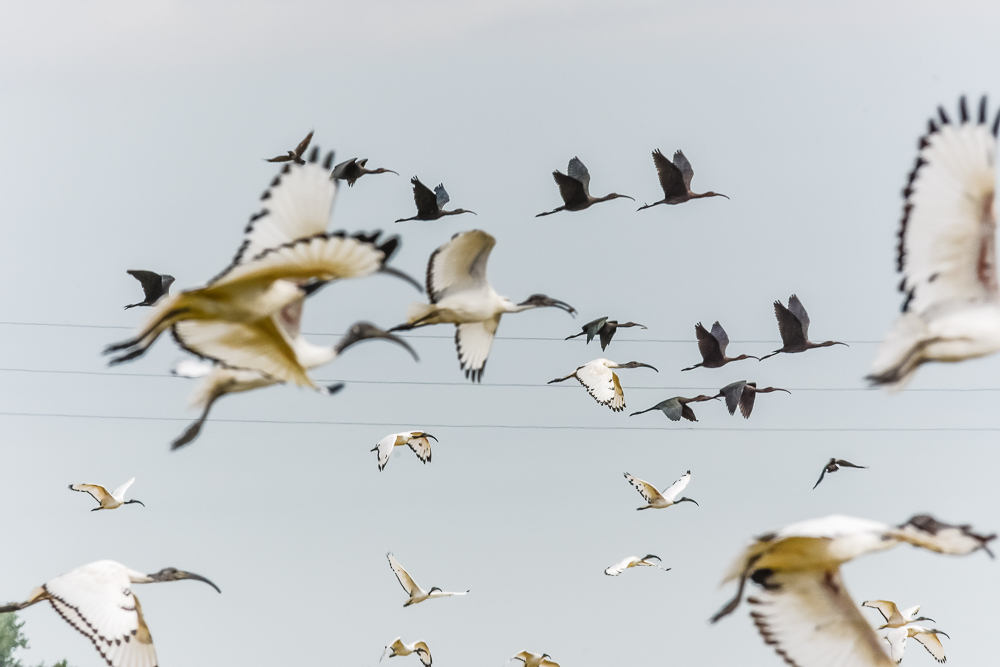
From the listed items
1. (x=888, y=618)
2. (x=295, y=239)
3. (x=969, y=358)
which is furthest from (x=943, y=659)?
(x=295, y=239)

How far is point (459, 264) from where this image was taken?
16031mm

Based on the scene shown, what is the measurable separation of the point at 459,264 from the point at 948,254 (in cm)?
610

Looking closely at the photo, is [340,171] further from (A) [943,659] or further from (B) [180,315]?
(A) [943,659]

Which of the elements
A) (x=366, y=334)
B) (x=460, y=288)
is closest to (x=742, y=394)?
(x=460, y=288)

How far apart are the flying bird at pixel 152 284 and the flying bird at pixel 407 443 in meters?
5.47

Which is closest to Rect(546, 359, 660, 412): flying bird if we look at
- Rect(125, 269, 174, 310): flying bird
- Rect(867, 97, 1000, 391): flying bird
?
Rect(125, 269, 174, 310): flying bird

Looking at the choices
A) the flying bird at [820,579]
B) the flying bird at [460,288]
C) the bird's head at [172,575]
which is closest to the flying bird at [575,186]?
the flying bird at [460,288]

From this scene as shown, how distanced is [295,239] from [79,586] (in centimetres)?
446

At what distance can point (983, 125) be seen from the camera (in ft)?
36.6

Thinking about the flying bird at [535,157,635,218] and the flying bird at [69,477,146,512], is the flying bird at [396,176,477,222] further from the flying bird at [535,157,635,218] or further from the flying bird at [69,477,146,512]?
the flying bird at [69,477,146,512]

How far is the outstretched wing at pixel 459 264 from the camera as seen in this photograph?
15797mm

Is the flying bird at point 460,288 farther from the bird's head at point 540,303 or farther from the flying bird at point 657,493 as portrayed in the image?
the flying bird at point 657,493

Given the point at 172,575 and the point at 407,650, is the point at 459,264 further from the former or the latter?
the point at 407,650

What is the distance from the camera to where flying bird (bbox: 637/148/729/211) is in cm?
2166
